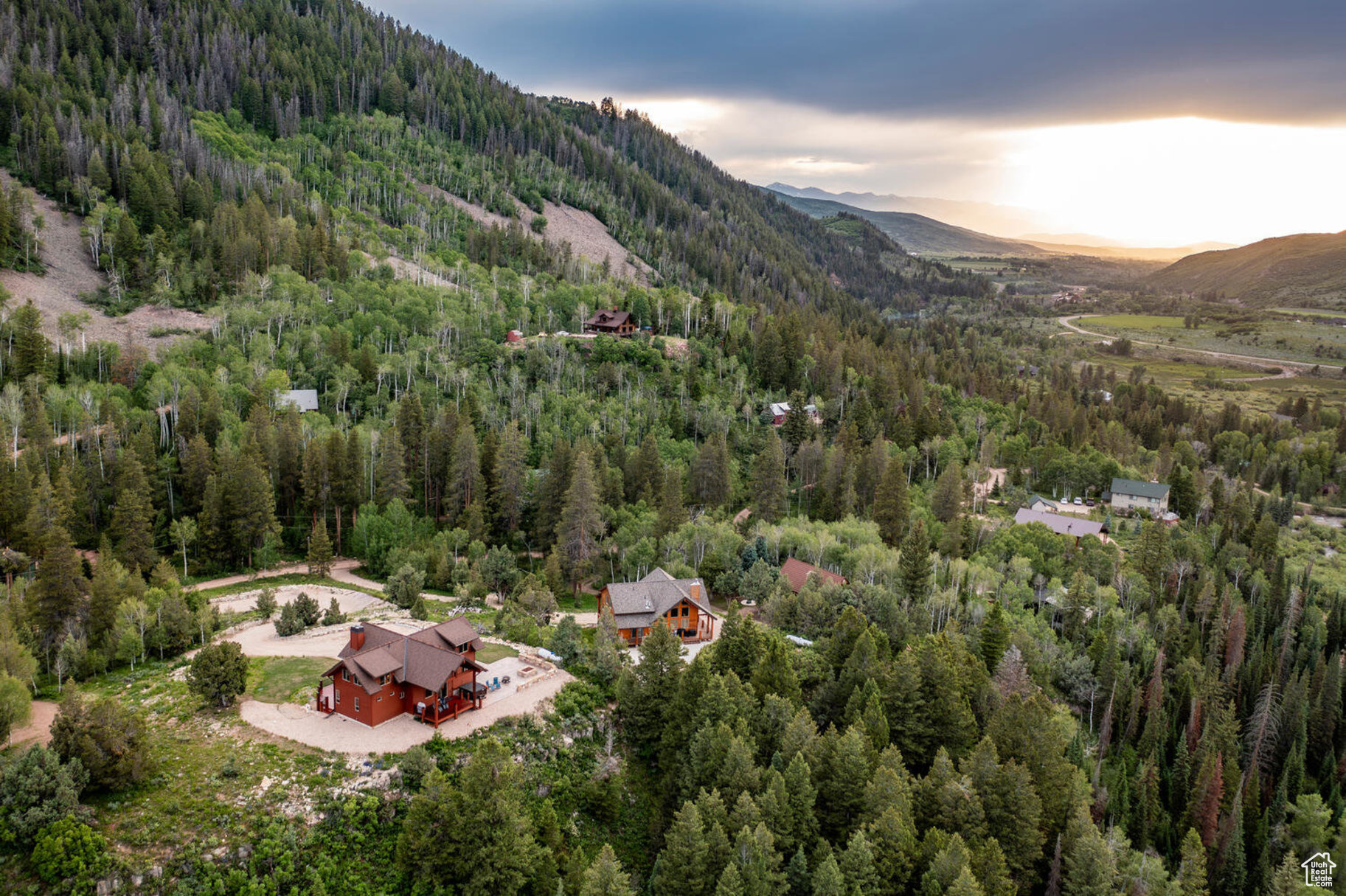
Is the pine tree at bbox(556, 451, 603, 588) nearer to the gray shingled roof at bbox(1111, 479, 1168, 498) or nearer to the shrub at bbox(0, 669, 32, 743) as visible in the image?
the shrub at bbox(0, 669, 32, 743)

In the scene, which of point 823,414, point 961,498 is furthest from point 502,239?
point 961,498

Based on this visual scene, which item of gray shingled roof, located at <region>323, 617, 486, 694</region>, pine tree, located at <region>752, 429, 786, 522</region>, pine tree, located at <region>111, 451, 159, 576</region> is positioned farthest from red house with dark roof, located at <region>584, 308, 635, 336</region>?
gray shingled roof, located at <region>323, 617, 486, 694</region>

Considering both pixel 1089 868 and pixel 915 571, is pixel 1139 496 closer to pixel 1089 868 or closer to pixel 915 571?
pixel 915 571

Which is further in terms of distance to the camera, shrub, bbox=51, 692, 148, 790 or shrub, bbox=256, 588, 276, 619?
shrub, bbox=256, 588, 276, 619

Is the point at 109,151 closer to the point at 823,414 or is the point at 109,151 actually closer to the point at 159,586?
the point at 159,586

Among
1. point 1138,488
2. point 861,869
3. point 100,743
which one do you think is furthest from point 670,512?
point 1138,488

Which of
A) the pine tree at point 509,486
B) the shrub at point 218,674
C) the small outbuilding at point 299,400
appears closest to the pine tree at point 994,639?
the pine tree at point 509,486

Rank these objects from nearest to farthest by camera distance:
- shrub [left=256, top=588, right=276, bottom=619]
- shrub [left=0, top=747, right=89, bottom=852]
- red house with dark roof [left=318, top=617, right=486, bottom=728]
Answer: shrub [left=0, top=747, right=89, bottom=852] → red house with dark roof [left=318, top=617, right=486, bottom=728] → shrub [left=256, top=588, right=276, bottom=619]
